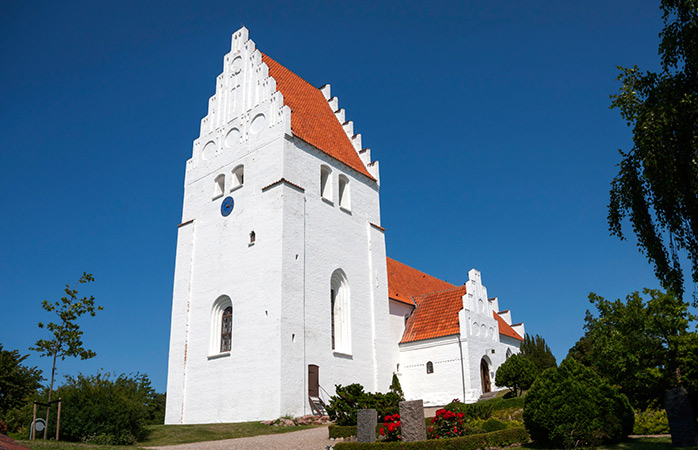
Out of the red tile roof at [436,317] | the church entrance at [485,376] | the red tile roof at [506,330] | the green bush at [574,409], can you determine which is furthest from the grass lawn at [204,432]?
the red tile roof at [506,330]

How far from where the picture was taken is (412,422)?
1202cm

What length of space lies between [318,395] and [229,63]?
17.2m

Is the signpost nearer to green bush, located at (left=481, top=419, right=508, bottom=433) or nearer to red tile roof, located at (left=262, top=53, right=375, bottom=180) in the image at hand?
green bush, located at (left=481, top=419, right=508, bottom=433)

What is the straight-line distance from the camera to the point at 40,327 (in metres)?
15.3

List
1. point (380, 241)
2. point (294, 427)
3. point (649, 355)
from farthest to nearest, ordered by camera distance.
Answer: point (380, 241), point (294, 427), point (649, 355)

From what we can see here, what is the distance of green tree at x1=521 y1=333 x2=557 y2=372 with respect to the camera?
3512 centimetres

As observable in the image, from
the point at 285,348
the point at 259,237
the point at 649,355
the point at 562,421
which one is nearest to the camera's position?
the point at 562,421

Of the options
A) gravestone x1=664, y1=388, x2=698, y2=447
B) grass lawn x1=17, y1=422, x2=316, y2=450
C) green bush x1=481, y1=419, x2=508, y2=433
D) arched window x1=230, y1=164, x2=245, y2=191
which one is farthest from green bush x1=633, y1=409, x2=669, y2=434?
arched window x1=230, y1=164, x2=245, y2=191

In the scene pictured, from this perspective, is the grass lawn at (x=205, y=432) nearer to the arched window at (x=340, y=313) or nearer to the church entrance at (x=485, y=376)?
the arched window at (x=340, y=313)

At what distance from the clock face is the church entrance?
14.3 meters

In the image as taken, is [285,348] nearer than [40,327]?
No

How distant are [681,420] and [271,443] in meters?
9.64

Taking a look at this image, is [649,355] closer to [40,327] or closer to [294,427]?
[294,427]

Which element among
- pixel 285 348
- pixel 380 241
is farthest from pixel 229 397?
pixel 380 241
